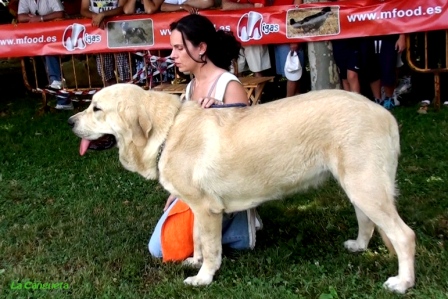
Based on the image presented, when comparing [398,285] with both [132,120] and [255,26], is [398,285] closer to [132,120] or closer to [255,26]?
[132,120]

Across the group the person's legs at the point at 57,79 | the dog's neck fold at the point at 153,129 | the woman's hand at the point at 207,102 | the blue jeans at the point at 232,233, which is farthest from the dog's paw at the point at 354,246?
the person's legs at the point at 57,79

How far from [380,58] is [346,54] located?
521 millimetres

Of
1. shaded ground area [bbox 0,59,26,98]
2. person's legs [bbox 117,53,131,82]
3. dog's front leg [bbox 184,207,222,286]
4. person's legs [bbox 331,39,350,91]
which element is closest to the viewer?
dog's front leg [bbox 184,207,222,286]

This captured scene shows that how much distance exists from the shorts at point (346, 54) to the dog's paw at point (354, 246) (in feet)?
13.6

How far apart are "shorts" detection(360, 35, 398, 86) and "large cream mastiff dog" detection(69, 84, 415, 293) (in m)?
4.63

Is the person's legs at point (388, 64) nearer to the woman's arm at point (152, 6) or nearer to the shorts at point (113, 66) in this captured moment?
the woman's arm at point (152, 6)

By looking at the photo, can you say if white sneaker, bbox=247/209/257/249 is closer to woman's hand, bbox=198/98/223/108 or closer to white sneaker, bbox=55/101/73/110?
woman's hand, bbox=198/98/223/108

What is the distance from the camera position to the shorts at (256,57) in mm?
8562

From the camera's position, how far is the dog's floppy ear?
3.68 metres

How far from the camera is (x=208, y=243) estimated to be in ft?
12.6

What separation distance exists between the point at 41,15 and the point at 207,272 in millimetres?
7542

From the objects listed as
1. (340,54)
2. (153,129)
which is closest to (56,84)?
(340,54)

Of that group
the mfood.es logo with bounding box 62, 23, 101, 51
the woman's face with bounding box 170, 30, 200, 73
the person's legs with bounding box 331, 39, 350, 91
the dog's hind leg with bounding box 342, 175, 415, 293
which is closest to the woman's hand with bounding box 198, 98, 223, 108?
the woman's face with bounding box 170, 30, 200, 73

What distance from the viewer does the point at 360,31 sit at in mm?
7773
